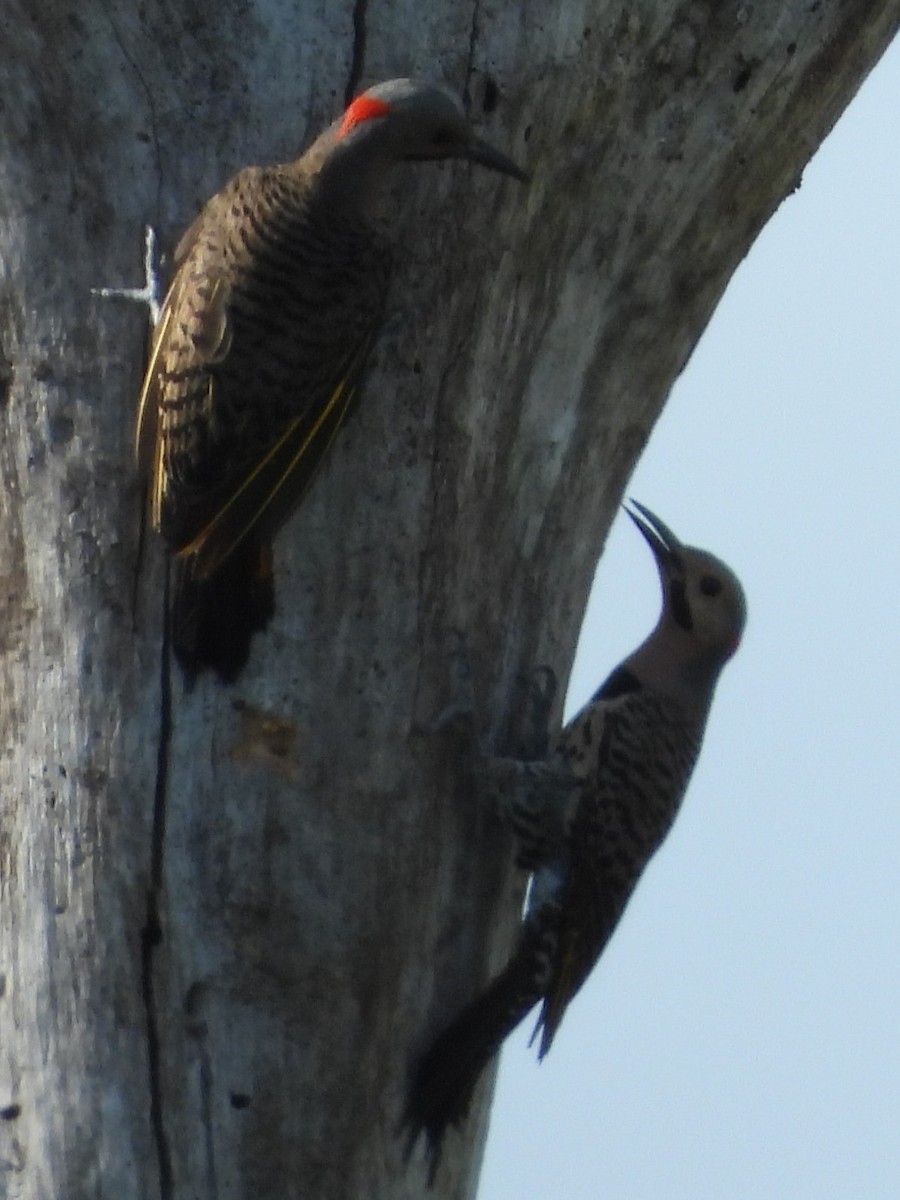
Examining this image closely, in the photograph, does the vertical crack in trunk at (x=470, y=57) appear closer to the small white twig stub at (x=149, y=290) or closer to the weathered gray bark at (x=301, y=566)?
the weathered gray bark at (x=301, y=566)

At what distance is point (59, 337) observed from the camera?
12.0ft

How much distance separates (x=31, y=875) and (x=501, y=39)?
1819 millimetres

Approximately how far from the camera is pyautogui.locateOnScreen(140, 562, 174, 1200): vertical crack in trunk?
3438 millimetres

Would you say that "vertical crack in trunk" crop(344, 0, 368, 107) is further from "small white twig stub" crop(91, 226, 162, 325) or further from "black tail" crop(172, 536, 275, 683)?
"black tail" crop(172, 536, 275, 683)

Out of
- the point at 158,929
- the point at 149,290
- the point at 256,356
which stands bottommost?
the point at 158,929

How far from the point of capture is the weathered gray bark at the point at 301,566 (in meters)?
3.49

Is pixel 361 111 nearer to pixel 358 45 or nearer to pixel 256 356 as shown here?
pixel 358 45

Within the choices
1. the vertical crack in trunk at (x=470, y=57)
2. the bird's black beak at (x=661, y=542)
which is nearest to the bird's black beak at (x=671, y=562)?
the bird's black beak at (x=661, y=542)

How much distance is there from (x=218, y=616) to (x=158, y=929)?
0.58 m

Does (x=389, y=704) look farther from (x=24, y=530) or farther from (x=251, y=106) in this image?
(x=251, y=106)

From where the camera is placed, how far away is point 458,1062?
372 centimetres

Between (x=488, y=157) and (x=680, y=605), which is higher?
(x=488, y=157)

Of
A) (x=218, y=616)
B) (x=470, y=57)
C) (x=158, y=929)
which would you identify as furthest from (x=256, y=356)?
(x=158, y=929)

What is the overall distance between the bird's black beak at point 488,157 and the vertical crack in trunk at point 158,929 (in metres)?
1.04
